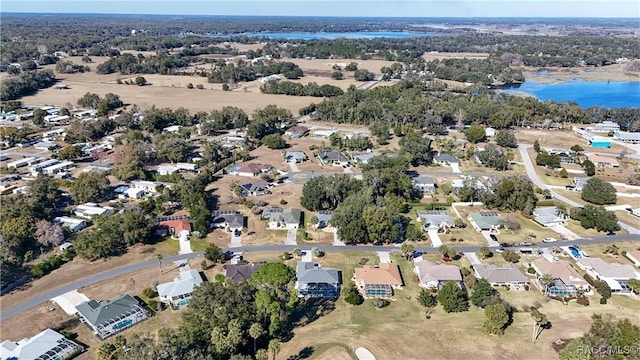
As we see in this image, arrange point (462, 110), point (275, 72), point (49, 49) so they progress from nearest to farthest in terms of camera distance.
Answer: point (462, 110)
point (275, 72)
point (49, 49)

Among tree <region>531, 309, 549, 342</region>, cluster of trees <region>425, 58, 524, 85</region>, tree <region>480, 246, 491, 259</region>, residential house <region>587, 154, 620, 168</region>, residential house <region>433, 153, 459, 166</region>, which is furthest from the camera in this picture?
cluster of trees <region>425, 58, 524, 85</region>

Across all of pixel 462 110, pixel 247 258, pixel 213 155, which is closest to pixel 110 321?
pixel 247 258

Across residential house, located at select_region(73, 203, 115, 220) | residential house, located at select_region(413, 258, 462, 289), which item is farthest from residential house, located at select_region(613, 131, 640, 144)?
residential house, located at select_region(73, 203, 115, 220)

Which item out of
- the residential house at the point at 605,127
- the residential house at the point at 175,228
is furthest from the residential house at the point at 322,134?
the residential house at the point at 605,127

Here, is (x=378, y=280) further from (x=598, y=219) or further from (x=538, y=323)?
(x=598, y=219)

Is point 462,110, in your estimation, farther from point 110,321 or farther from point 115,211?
point 110,321

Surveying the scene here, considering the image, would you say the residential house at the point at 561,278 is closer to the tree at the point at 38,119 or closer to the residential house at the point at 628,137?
the residential house at the point at 628,137

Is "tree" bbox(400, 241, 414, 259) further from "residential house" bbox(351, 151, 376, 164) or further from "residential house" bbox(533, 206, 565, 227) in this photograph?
"residential house" bbox(351, 151, 376, 164)
